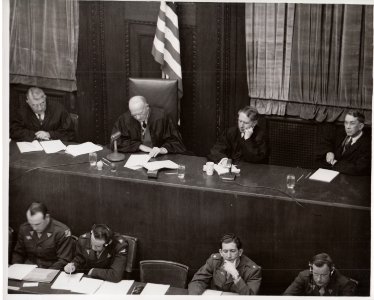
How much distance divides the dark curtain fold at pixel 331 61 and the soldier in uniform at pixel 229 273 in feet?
5.10

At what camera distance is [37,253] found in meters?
3.70

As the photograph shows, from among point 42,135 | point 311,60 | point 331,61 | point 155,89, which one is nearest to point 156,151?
point 155,89

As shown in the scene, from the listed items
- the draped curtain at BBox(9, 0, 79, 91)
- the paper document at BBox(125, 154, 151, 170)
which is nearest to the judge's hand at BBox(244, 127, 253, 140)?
the paper document at BBox(125, 154, 151, 170)

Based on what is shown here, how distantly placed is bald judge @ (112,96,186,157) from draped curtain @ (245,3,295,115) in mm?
738

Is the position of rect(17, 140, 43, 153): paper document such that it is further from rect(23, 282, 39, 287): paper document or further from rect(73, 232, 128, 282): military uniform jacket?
rect(23, 282, 39, 287): paper document

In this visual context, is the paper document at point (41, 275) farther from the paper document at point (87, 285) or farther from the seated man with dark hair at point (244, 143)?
the seated man with dark hair at point (244, 143)

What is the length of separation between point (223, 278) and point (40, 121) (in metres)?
1.92

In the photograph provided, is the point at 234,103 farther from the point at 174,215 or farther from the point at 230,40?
the point at 174,215

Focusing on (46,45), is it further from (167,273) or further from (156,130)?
(167,273)

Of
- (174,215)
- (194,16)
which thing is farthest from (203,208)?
(194,16)

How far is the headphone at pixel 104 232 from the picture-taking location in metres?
3.69

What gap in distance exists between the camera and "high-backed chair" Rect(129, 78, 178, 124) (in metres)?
4.54

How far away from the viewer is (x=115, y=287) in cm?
346

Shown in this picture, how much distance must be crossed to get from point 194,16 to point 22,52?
150 cm
